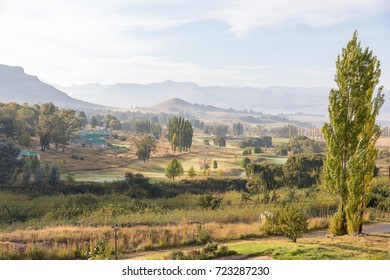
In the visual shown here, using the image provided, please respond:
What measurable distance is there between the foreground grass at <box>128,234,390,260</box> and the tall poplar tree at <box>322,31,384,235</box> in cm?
139

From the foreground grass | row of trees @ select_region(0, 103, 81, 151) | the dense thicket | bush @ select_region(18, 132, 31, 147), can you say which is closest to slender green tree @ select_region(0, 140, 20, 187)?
bush @ select_region(18, 132, 31, 147)

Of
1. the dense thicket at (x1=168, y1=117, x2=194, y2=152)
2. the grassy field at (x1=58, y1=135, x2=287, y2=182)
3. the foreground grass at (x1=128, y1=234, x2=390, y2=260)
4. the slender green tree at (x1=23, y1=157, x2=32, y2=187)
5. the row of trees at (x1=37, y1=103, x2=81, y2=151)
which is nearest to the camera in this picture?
the foreground grass at (x1=128, y1=234, x2=390, y2=260)

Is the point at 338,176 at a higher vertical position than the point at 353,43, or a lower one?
lower

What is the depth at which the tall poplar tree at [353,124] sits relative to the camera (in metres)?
17.9

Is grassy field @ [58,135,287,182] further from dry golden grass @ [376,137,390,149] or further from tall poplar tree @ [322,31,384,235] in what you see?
dry golden grass @ [376,137,390,149]

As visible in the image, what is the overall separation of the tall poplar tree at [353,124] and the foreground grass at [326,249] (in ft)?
4.55

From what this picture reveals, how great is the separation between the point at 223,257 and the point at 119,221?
9.49m

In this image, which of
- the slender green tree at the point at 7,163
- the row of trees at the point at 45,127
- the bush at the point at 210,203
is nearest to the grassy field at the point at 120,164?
the row of trees at the point at 45,127

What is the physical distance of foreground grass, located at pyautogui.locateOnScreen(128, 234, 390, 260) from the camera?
1349cm

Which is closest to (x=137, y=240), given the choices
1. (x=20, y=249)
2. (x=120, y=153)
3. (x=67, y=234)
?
(x=67, y=234)

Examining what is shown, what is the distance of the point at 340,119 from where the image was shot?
59.3 ft

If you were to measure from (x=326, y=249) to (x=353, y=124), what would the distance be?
5.79 m

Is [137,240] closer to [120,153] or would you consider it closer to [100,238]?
[100,238]

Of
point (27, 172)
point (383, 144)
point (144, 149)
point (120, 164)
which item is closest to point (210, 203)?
point (27, 172)
